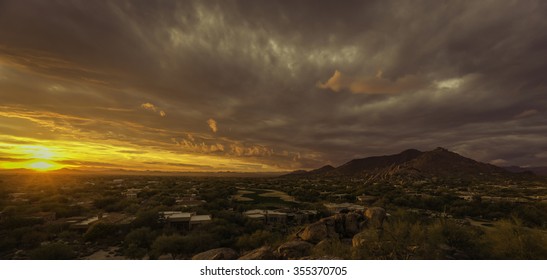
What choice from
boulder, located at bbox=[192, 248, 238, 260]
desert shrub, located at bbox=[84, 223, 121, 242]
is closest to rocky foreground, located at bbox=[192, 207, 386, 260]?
boulder, located at bbox=[192, 248, 238, 260]

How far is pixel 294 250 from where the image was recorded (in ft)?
42.2

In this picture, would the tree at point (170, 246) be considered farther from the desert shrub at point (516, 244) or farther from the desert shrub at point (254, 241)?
the desert shrub at point (516, 244)

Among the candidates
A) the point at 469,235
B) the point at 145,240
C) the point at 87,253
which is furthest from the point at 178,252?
the point at 469,235

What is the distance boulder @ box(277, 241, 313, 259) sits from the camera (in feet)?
41.1

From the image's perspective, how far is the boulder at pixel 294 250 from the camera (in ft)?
41.1

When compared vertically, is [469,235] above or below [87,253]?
above

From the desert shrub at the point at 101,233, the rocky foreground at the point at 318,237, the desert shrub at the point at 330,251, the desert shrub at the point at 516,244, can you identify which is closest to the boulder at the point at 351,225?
the rocky foreground at the point at 318,237

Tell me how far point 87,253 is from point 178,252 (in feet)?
20.1

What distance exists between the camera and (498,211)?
3438 centimetres

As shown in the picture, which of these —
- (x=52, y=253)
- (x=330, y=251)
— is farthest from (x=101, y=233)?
(x=330, y=251)

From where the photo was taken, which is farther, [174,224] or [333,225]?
[174,224]

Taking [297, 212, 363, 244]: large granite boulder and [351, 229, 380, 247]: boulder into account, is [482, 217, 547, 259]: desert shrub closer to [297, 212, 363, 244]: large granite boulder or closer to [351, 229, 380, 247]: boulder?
[351, 229, 380, 247]: boulder
